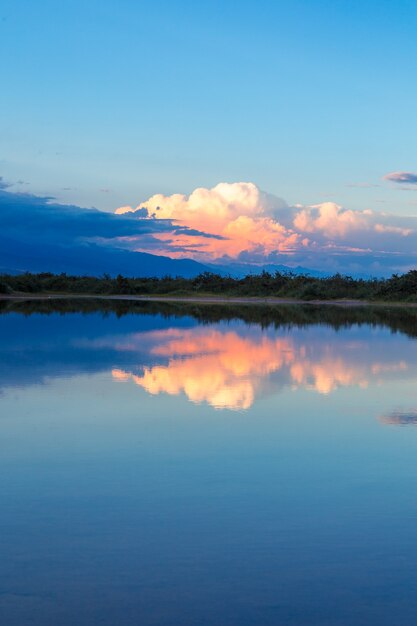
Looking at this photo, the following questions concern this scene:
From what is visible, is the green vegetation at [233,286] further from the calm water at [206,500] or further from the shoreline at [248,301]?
the calm water at [206,500]

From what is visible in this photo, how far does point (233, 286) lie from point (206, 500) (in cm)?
6599

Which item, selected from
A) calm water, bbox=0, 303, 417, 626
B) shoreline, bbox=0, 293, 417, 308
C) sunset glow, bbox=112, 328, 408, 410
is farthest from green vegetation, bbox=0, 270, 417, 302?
calm water, bbox=0, 303, 417, 626

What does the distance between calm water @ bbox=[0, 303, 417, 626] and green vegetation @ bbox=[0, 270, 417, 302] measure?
48875 millimetres

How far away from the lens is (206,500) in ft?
20.3

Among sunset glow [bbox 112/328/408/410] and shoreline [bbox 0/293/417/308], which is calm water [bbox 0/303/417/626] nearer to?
sunset glow [bbox 112/328/408/410]

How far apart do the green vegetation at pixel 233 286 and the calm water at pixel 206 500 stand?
48.9m

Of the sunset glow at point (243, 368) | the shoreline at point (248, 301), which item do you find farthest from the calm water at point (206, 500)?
the shoreline at point (248, 301)

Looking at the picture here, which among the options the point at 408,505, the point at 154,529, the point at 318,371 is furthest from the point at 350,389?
the point at 154,529

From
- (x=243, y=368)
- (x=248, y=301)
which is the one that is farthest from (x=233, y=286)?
(x=243, y=368)

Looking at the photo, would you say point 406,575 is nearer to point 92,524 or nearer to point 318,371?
point 92,524

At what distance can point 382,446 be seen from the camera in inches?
331

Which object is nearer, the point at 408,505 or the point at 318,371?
the point at 408,505

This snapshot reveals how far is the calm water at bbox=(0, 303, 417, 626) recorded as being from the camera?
171 inches

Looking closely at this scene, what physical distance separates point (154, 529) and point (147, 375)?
877cm
